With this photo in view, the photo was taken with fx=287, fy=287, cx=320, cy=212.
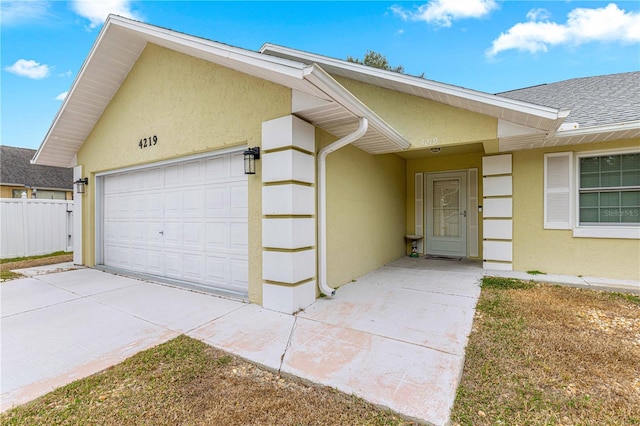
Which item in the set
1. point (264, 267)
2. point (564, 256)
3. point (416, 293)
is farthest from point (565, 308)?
point (264, 267)

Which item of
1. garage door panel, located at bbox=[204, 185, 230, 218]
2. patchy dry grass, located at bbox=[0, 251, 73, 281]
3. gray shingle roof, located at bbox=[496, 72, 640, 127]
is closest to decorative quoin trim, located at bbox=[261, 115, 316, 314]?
garage door panel, located at bbox=[204, 185, 230, 218]

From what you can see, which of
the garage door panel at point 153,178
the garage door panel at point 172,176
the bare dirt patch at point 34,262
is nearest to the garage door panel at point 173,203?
the garage door panel at point 172,176

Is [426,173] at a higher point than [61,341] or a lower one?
higher

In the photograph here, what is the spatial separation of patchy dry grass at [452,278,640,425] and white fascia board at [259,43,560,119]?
9.45 feet

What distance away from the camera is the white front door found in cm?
805

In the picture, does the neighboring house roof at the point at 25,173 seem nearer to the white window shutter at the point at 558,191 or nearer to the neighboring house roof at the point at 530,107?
the neighboring house roof at the point at 530,107

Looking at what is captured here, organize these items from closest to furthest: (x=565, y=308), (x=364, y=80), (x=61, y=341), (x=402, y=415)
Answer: (x=402, y=415) < (x=61, y=341) < (x=565, y=308) < (x=364, y=80)

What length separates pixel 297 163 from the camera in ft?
12.9

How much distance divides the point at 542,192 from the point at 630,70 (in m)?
5.85

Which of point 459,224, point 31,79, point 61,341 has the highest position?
point 31,79

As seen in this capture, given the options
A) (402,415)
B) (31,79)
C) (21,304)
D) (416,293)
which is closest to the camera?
(402,415)

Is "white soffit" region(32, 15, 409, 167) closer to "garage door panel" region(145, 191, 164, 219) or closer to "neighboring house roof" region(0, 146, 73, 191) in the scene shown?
"garage door panel" region(145, 191, 164, 219)

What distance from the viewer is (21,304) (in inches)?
176

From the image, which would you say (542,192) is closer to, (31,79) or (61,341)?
(61,341)
